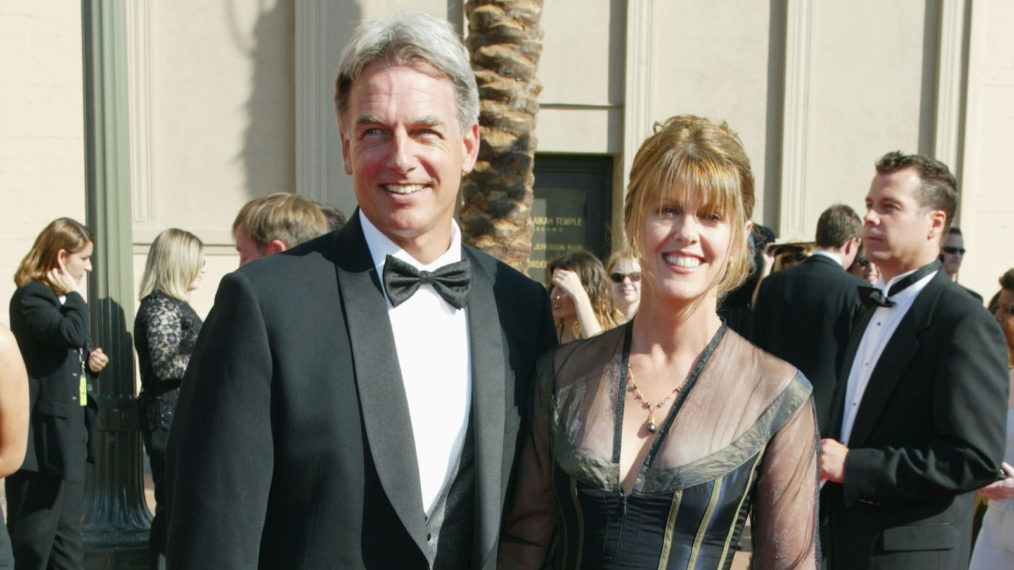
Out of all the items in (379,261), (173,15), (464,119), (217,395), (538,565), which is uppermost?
(173,15)

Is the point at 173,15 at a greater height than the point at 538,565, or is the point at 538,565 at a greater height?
the point at 173,15

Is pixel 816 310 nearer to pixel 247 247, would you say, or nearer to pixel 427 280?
pixel 247 247

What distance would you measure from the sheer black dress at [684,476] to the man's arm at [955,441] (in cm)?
111

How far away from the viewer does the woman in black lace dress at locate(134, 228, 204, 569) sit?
5102 mm

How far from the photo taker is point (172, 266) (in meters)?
5.30

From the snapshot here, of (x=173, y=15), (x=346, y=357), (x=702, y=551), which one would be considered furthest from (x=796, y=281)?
(x=173, y=15)

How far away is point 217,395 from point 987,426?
7.99ft

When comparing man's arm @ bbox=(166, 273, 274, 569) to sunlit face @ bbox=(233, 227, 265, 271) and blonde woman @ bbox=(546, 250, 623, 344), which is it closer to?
sunlit face @ bbox=(233, 227, 265, 271)

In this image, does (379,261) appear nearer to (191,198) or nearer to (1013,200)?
(191,198)

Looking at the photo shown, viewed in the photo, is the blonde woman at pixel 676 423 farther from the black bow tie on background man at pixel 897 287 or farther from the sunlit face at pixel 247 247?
the sunlit face at pixel 247 247

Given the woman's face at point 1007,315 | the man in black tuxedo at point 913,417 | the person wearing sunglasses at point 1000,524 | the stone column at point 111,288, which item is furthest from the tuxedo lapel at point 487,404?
the stone column at point 111,288

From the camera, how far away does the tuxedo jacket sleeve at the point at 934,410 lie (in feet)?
9.98

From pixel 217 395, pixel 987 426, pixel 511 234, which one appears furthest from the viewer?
pixel 511 234

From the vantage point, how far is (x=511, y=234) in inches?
282
